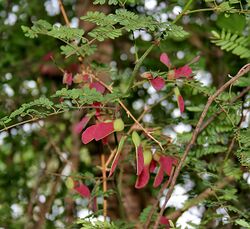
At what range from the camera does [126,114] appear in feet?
4.40

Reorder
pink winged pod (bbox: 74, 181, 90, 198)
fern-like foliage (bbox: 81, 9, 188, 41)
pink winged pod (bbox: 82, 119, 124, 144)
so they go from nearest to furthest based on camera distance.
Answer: fern-like foliage (bbox: 81, 9, 188, 41) < pink winged pod (bbox: 82, 119, 124, 144) < pink winged pod (bbox: 74, 181, 90, 198)

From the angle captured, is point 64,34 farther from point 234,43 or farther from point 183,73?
point 234,43

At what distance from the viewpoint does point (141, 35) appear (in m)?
1.76

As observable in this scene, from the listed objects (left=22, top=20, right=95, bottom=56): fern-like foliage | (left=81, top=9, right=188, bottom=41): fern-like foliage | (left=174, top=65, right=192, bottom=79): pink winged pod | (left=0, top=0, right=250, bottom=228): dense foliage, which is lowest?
(left=0, top=0, right=250, bottom=228): dense foliage

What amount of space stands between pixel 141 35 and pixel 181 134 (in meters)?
0.80

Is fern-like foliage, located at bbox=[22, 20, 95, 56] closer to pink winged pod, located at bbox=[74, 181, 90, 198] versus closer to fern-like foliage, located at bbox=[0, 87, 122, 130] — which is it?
fern-like foliage, located at bbox=[0, 87, 122, 130]

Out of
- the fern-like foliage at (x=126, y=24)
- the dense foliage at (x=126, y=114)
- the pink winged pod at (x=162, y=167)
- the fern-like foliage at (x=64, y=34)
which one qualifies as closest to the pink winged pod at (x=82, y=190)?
the dense foliage at (x=126, y=114)

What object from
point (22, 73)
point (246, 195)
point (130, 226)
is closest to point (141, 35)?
point (22, 73)

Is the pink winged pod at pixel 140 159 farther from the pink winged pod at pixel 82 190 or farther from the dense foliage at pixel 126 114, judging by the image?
the pink winged pod at pixel 82 190

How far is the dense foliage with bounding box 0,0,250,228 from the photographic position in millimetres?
762

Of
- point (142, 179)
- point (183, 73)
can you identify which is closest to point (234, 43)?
point (183, 73)

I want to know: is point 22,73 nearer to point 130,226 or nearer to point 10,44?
point 10,44

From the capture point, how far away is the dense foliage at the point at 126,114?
76cm

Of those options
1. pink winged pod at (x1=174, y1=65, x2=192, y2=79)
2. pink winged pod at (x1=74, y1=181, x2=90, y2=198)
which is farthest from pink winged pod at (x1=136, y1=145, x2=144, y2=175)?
pink winged pod at (x1=74, y1=181, x2=90, y2=198)
